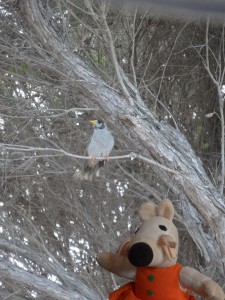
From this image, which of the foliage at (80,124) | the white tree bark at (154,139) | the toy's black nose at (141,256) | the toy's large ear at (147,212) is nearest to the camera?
the toy's black nose at (141,256)

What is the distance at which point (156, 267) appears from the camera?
89 cm

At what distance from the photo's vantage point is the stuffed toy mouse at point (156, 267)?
2.76ft

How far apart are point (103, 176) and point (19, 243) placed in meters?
0.32

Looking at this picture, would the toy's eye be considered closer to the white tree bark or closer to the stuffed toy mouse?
the stuffed toy mouse

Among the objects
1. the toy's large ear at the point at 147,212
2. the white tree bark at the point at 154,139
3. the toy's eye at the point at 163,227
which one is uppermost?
the white tree bark at the point at 154,139

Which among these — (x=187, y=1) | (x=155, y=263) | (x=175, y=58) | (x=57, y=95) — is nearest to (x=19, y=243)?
(x=57, y=95)

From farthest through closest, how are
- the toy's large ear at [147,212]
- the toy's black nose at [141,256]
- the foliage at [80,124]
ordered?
the foliage at [80,124]
the toy's large ear at [147,212]
the toy's black nose at [141,256]

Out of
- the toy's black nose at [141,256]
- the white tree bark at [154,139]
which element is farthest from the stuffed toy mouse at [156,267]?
the white tree bark at [154,139]

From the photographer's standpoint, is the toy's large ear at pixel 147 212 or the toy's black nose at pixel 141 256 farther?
the toy's large ear at pixel 147 212

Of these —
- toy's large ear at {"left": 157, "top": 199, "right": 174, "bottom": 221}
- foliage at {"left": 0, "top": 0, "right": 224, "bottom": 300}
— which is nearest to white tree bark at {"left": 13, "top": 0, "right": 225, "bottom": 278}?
foliage at {"left": 0, "top": 0, "right": 224, "bottom": 300}

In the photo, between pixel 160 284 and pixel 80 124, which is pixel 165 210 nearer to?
pixel 160 284

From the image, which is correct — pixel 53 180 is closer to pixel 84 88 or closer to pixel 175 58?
pixel 84 88

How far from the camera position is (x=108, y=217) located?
62.9 inches

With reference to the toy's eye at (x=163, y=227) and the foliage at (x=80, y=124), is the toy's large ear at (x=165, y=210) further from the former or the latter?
the foliage at (x=80, y=124)
